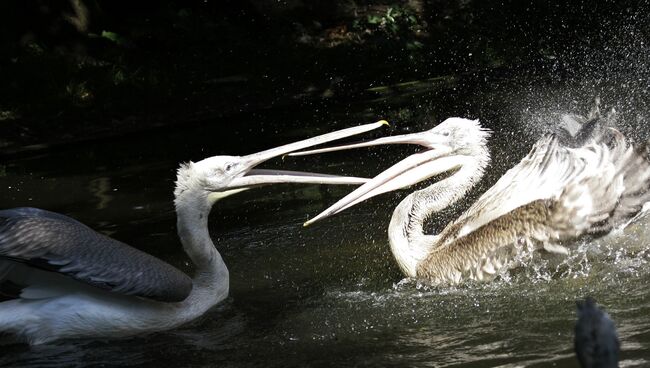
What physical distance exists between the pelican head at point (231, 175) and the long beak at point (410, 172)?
0.33m

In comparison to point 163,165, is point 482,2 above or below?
above

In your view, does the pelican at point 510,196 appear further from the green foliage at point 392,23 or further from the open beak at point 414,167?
the green foliage at point 392,23

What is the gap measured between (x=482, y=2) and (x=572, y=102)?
6.41 metres

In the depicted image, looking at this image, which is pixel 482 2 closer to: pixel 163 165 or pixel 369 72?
pixel 369 72

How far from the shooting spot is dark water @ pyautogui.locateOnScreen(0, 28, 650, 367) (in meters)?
4.53

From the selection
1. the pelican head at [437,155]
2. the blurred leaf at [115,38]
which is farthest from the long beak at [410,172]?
the blurred leaf at [115,38]

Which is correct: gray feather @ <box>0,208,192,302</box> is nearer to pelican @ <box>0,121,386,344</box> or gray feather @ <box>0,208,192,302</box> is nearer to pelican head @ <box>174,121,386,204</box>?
pelican @ <box>0,121,386,344</box>

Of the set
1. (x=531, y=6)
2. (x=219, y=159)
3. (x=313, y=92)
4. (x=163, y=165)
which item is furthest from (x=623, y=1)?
(x=219, y=159)

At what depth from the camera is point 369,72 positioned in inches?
528

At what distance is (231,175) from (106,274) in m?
0.94

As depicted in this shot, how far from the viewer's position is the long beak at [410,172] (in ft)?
19.1

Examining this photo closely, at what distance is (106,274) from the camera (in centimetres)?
498

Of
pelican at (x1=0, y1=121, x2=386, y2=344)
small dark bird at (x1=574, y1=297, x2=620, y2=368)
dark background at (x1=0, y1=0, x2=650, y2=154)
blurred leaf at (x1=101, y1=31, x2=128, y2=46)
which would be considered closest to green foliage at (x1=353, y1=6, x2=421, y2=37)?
dark background at (x1=0, y1=0, x2=650, y2=154)

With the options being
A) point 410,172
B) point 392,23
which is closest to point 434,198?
point 410,172
